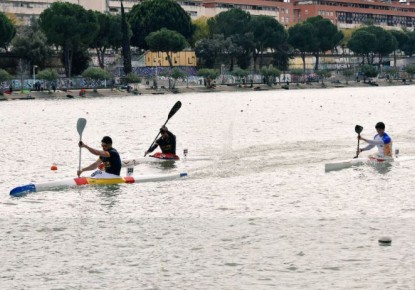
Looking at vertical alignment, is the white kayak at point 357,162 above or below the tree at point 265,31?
below

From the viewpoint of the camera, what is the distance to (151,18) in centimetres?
18200

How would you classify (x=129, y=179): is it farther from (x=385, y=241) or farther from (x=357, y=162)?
(x=385, y=241)

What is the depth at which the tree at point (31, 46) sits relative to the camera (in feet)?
486

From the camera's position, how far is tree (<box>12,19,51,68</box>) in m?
148

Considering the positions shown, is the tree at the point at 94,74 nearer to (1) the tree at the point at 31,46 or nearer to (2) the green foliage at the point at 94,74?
(2) the green foliage at the point at 94,74

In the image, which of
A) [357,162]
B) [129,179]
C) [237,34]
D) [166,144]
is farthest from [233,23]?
[129,179]

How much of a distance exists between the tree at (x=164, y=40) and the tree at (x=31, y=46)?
2435 cm

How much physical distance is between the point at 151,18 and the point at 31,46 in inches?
1543

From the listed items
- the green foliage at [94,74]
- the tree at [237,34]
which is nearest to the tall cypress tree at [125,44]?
the green foliage at [94,74]

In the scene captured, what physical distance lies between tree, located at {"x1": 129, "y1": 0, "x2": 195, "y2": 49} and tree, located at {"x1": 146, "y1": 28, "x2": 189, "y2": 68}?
376 inches

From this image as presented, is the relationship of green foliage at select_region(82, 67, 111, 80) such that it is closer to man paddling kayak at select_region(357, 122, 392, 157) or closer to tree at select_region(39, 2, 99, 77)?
tree at select_region(39, 2, 99, 77)

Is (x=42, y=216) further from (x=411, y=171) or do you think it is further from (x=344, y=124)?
(x=344, y=124)

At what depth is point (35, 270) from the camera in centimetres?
2097

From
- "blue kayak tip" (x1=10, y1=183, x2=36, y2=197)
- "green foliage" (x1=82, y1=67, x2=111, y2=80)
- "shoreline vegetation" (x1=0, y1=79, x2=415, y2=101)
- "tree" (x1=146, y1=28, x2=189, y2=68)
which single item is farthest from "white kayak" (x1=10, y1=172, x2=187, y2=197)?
"tree" (x1=146, y1=28, x2=189, y2=68)
